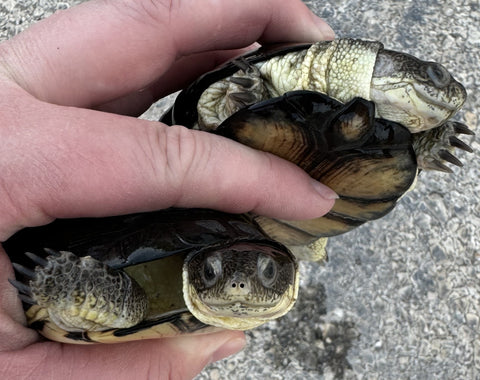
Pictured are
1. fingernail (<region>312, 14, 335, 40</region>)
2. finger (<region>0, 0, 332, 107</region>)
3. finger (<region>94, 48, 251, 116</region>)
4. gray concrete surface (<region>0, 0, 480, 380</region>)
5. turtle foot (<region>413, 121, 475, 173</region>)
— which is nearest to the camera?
finger (<region>0, 0, 332, 107</region>)

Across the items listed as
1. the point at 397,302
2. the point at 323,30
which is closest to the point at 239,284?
the point at 323,30

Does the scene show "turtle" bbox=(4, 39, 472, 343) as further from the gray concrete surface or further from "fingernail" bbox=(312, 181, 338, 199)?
the gray concrete surface

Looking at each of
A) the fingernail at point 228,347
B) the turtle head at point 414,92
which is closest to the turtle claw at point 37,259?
the fingernail at point 228,347

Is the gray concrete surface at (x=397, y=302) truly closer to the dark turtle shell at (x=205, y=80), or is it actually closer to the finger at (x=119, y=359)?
the finger at (x=119, y=359)

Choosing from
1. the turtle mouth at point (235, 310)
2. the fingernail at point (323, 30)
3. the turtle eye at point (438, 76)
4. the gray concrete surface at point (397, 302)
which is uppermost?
the fingernail at point (323, 30)

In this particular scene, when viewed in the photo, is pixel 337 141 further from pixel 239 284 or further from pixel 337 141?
pixel 239 284

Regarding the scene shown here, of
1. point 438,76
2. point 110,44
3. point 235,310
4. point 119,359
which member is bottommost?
point 119,359

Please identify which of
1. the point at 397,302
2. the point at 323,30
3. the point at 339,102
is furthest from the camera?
the point at 397,302

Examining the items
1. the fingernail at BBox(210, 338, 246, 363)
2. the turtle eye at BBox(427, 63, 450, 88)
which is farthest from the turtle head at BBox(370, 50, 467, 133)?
the fingernail at BBox(210, 338, 246, 363)
